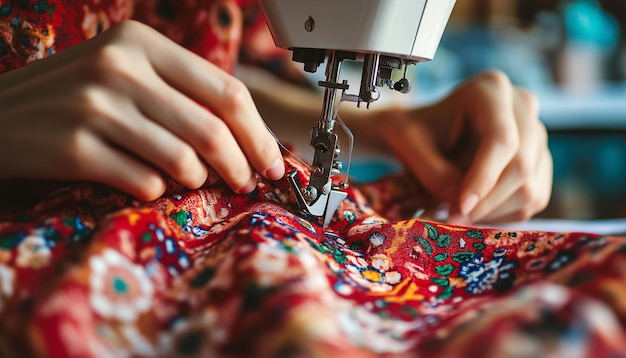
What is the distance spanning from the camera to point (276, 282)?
44 centimetres

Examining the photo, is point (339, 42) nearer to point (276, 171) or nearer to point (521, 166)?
point (276, 171)

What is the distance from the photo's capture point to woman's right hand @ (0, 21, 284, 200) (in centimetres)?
53

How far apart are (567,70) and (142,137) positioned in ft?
9.22

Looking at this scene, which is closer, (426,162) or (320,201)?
(320,201)

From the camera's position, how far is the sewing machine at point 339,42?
0.64m

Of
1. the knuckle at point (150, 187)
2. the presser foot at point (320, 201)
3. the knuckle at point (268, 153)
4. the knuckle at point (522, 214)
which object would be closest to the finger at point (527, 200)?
the knuckle at point (522, 214)

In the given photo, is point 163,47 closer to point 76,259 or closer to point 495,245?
point 76,259

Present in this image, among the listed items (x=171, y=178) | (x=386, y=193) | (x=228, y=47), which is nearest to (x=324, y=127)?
(x=171, y=178)

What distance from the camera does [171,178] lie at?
62 cm

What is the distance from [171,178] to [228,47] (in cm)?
49

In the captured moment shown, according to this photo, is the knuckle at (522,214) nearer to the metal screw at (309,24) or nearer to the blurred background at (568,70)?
the metal screw at (309,24)

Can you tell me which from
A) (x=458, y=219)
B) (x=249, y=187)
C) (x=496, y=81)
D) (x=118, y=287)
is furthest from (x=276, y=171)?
(x=496, y=81)

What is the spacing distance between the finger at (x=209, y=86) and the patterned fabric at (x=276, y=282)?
0.08 meters

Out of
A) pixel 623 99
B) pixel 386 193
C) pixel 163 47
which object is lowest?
pixel 623 99
